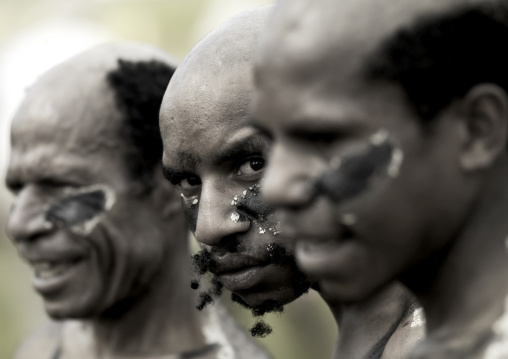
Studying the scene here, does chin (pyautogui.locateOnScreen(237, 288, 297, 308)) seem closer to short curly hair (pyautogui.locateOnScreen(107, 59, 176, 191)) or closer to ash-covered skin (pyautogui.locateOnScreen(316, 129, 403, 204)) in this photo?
ash-covered skin (pyautogui.locateOnScreen(316, 129, 403, 204))

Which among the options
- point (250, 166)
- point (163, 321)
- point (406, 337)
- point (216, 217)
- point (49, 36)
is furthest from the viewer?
point (49, 36)

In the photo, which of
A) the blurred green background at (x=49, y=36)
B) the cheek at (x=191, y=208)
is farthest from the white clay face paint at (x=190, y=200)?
the blurred green background at (x=49, y=36)

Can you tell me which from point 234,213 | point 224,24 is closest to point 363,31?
point 234,213

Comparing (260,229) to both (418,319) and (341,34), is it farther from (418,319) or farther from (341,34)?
(341,34)

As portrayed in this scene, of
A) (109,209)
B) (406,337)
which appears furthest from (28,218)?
(406,337)

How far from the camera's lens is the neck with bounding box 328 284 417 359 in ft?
7.33

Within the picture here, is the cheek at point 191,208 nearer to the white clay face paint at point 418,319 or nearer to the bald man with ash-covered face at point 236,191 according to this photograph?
the bald man with ash-covered face at point 236,191

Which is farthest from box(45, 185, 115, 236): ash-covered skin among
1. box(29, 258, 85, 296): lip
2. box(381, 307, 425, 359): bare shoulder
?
box(381, 307, 425, 359): bare shoulder

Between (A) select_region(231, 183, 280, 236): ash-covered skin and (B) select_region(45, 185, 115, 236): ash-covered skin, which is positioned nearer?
(A) select_region(231, 183, 280, 236): ash-covered skin

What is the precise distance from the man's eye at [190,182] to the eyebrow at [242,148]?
10cm

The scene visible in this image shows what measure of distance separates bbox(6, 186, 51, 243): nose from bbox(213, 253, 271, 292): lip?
1127 mm

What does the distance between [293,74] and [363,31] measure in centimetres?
14

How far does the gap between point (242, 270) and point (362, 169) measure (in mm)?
821

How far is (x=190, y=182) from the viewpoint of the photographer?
236cm
